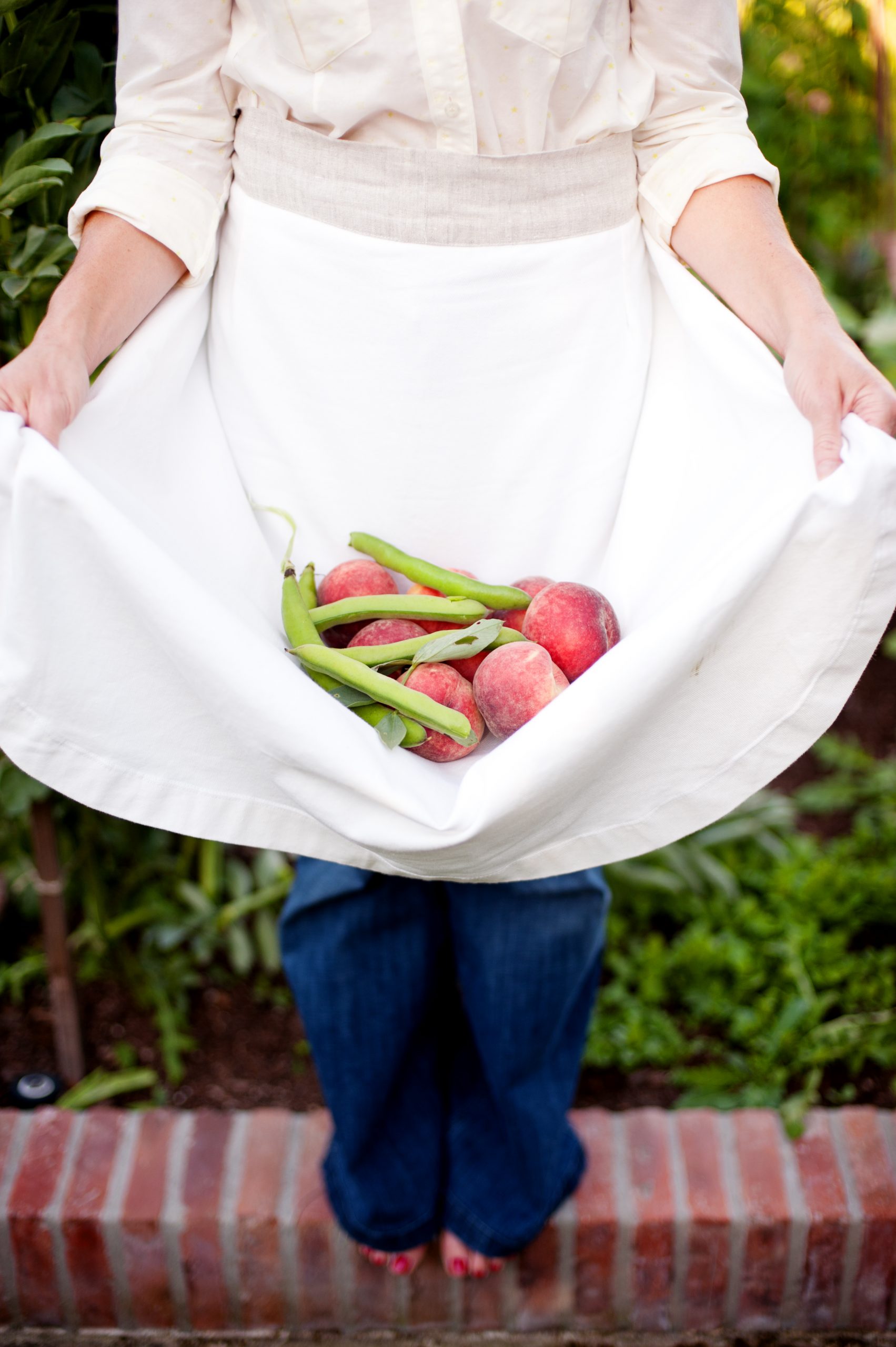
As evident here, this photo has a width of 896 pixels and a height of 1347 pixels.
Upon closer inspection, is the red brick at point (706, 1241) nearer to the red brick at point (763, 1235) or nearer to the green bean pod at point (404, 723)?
the red brick at point (763, 1235)

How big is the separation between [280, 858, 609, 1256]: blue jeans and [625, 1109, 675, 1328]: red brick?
0.09 meters

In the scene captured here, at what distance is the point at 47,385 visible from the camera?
895mm

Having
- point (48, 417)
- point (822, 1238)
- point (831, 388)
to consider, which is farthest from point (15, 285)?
point (822, 1238)

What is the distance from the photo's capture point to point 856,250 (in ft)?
10.0

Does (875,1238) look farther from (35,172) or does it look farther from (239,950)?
(35,172)

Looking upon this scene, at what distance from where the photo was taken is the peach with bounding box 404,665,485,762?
0.94m

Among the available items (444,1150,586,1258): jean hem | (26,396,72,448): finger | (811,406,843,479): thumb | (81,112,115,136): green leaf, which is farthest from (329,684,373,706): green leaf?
(444,1150,586,1258): jean hem

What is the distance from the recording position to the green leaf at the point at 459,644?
3.11 ft

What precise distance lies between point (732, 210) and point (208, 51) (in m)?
0.51

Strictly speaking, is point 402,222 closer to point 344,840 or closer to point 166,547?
point 166,547

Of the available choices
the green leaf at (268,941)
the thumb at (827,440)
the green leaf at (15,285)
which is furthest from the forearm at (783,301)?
the green leaf at (268,941)

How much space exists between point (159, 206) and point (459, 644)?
487 millimetres

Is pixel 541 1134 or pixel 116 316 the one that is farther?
pixel 541 1134

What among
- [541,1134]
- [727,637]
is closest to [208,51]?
[727,637]
